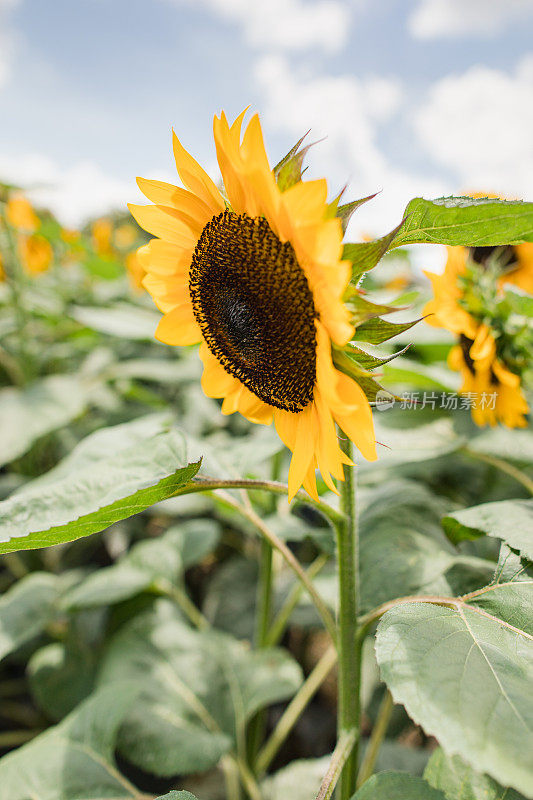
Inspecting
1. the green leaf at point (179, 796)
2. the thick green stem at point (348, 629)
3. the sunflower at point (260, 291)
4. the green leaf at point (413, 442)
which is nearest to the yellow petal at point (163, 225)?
the sunflower at point (260, 291)

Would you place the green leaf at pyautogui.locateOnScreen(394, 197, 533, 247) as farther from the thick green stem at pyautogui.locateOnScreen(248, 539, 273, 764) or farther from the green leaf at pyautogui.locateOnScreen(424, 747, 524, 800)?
the thick green stem at pyautogui.locateOnScreen(248, 539, 273, 764)

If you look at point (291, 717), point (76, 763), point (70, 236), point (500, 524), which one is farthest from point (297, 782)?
point (70, 236)

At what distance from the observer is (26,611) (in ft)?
5.11

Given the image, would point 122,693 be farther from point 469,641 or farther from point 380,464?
point 469,641

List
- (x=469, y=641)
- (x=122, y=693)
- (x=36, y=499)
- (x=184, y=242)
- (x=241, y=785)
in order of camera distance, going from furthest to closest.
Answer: (x=241, y=785) → (x=122, y=693) → (x=184, y=242) → (x=36, y=499) → (x=469, y=641)

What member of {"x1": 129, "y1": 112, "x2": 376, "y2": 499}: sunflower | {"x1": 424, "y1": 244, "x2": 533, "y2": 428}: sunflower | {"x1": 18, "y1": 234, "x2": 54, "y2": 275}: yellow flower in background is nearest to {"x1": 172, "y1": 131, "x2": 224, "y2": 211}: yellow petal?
{"x1": 129, "y1": 112, "x2": 376, "y2": 499}: sunflower

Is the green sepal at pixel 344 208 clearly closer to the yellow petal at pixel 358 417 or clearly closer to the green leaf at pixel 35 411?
the yellow petal at pixel 358 417

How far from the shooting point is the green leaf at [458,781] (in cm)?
83

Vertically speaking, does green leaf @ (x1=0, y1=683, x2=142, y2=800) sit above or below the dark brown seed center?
below

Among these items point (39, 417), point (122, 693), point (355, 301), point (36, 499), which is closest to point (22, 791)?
point (122, 693)

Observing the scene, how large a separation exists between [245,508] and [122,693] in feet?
1.79

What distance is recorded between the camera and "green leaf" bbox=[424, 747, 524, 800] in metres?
0.83

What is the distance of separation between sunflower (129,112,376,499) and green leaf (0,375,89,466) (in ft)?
3.51

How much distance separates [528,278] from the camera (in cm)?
213
